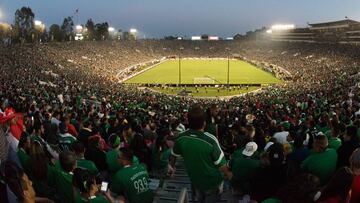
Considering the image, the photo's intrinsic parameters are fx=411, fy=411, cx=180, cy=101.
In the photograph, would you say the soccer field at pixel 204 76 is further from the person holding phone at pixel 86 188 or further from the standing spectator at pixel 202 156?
the person holding phone at pixel 86 188

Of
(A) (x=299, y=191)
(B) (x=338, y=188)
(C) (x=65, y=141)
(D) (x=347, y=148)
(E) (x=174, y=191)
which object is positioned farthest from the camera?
(C) (x=65, y=141)

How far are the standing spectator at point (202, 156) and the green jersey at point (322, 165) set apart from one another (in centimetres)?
152

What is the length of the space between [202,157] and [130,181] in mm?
1061

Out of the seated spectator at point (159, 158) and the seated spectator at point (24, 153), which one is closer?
the seated spectator at point (24, 153)

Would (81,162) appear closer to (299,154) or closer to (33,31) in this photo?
(299,154)

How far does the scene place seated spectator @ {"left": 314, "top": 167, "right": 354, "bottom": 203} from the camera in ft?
14.5

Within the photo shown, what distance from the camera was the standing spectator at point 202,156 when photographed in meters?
5.60

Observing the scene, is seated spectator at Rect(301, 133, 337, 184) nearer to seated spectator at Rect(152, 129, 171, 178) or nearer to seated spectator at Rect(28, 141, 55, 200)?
seated spectator at Rect(152, 129, 171, 178)

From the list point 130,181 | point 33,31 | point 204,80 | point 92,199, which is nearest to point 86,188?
point 92,199

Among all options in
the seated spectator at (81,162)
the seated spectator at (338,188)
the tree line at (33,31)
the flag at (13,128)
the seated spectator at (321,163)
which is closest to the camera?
the seated spectator at (338,188)

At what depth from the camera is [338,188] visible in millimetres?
4441

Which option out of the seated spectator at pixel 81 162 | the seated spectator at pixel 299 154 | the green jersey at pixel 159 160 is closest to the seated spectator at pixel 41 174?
the seated spectator at pixel 81 162

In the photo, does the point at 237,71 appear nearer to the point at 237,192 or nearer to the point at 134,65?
the point at 134,65

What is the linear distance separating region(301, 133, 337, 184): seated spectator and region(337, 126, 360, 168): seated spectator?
20.3 inches
